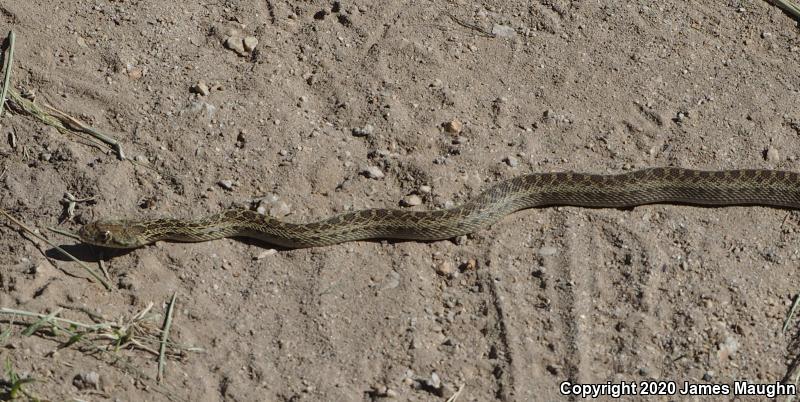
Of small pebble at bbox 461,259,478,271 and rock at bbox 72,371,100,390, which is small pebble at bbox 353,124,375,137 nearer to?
small pebble at bbox 461,259,478,271

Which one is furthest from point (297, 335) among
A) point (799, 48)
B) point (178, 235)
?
point (799, 48)

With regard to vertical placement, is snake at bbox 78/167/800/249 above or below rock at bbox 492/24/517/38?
below

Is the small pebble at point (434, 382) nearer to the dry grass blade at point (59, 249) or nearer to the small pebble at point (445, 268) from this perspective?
the small pebble at point (445, 268)

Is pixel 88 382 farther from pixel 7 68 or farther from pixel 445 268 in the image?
pixel 7 68

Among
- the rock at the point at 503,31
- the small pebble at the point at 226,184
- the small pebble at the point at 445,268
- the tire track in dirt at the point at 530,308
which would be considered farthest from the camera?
the rock at the point at 503,31

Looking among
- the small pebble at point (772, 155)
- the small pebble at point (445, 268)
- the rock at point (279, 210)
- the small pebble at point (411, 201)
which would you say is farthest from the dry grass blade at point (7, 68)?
the small pebble at point (772, 155)

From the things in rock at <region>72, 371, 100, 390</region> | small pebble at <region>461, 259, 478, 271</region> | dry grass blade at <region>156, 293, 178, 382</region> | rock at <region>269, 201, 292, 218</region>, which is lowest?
rock at <region>72, 371, 100, 390</region>

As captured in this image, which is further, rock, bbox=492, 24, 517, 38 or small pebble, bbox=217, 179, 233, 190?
rock, bbox=492, 24, 517, 38

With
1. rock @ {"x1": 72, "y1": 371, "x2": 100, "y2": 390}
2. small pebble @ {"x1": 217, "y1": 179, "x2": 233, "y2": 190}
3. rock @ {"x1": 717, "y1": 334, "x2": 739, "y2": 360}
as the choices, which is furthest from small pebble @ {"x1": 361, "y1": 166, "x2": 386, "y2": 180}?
rock @ {"x1": 717, "y1": 334, "x2": 739, "y2": 360}
